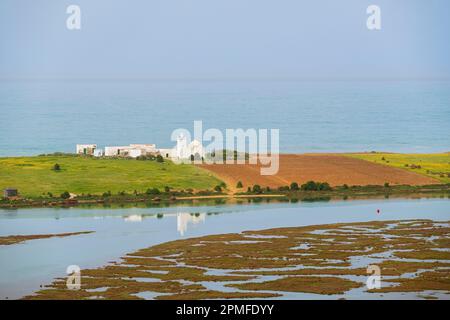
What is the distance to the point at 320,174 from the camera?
281 feet

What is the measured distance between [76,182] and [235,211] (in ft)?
50.0

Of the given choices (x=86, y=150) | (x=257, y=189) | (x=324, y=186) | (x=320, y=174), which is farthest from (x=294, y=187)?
(x=86, y=150)

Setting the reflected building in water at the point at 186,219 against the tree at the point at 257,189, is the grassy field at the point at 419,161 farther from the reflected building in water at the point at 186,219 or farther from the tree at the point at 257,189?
the reflected building in water at the point at 186,219

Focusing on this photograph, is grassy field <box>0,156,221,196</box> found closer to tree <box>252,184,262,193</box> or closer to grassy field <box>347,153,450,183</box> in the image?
tree <box>252,184,262,193</box>

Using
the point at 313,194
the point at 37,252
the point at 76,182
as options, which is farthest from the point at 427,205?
the point at 37,252

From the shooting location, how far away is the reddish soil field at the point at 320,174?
82562 mm

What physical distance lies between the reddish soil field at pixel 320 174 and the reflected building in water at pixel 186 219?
14908 mm

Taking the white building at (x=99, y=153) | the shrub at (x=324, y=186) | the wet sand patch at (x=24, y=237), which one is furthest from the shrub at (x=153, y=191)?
the wet sand patch at (x=24, y=237)

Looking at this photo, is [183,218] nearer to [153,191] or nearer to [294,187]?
[153,191]

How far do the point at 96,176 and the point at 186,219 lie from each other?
735 inches

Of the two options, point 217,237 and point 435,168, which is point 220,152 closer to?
point 435,168

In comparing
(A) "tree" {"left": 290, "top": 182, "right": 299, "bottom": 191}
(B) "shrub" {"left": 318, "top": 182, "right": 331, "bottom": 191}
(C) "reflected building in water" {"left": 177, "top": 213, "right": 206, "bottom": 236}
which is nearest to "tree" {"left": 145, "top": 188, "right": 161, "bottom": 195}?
(A) "tree" {"left": 290, "top": 182, "right": 299, "bottom": 191}

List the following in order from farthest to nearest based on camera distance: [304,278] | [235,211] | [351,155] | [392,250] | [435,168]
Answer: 1. [351,155]
2. [435,168]
3. [235,211]
4. [392,250]
5. [304,278]

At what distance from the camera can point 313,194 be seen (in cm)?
7838
